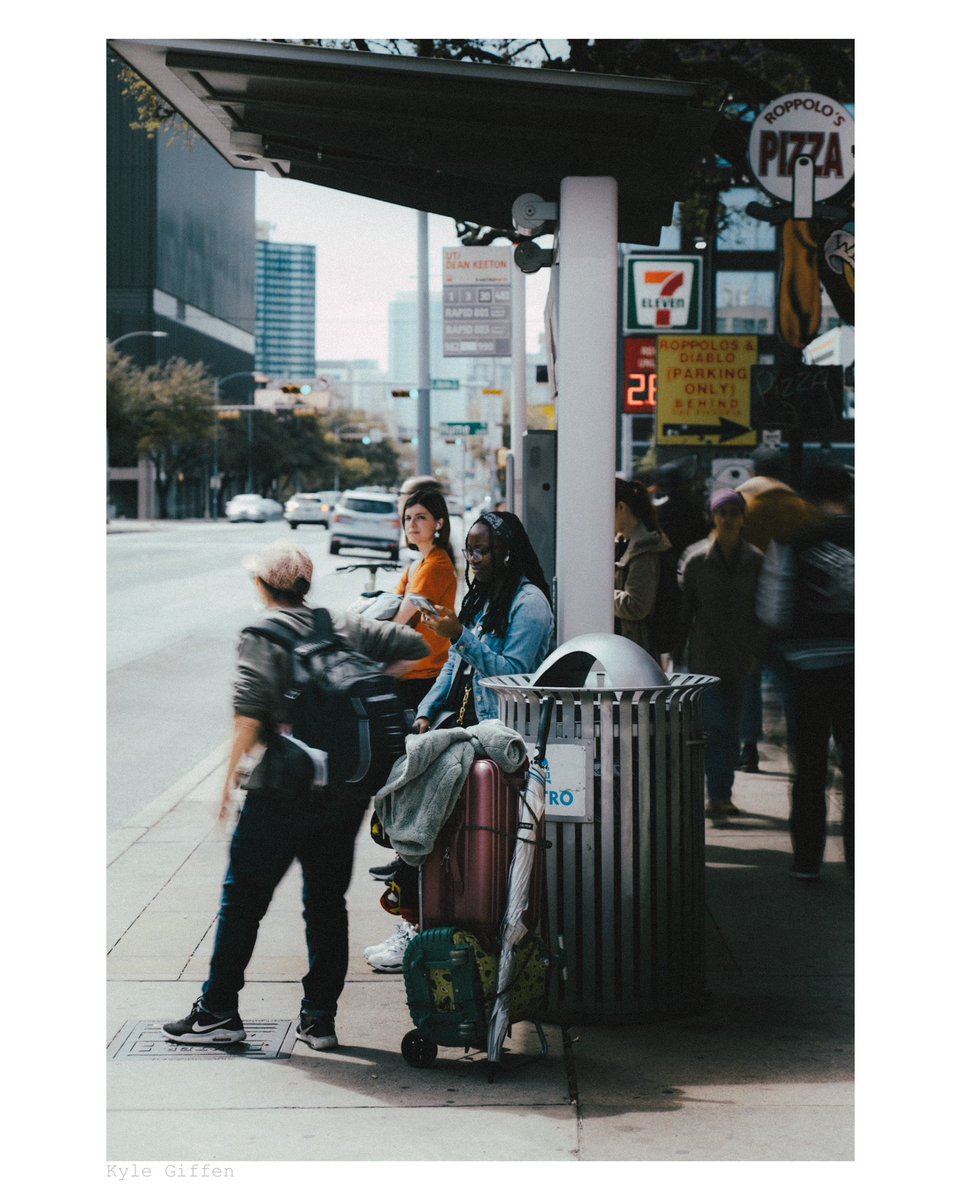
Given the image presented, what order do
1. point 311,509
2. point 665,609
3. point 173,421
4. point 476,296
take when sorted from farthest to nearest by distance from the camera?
point 311,509
point 173,421
point 476,296
point 665,609

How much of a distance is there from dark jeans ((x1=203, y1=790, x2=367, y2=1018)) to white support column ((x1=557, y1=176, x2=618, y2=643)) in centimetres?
144

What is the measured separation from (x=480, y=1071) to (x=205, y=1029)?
36.1 inches

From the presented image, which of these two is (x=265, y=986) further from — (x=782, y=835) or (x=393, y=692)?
(x=782, y=835)

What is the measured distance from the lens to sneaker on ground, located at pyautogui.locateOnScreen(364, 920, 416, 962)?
5.87m

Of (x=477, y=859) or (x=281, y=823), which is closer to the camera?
(x=477, y=859)

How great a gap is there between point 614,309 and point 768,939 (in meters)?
2.64

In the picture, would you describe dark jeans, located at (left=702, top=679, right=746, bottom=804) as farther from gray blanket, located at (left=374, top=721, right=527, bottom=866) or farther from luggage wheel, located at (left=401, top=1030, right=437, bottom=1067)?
luggage wheel, located at (left=401, top=1030, right=437, bottom=1067)

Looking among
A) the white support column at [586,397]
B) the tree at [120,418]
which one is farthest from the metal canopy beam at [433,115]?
the tree at [120,418]

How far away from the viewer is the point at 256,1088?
14.7ft

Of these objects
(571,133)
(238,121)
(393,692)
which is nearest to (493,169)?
(571,133)

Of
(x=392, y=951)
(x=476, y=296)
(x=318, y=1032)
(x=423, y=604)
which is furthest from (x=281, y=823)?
(x=476, y=296)

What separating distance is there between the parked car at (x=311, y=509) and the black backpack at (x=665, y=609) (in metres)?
28.1

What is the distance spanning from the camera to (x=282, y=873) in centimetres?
490

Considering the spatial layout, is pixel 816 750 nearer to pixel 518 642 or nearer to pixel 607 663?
pixel 518 642
